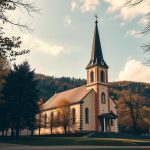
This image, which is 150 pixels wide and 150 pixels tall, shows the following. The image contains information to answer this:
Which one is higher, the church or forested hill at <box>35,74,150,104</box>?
forested hill at <box>35,74,150,104</box>

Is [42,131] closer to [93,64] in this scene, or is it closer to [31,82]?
[93,64]

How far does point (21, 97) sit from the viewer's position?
4528 centimetres

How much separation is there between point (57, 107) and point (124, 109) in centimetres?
→ 2434

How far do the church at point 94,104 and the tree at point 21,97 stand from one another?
18.2 metres

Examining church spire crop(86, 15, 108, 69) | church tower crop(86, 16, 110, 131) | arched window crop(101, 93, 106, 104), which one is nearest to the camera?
church tower crop(86, 16, 110, 131)

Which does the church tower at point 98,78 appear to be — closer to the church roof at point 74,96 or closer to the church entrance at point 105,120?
the church entrance at point 105,120

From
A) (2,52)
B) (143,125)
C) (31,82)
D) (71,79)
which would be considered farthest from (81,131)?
(71,79)

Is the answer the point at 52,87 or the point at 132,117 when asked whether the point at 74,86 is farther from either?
the point at 132,117

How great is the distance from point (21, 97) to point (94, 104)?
22.8 meters

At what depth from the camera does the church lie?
205 ft

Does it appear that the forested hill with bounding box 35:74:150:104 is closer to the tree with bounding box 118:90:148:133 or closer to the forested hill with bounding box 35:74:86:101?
the forested hill with bounding box 35:74:86:101

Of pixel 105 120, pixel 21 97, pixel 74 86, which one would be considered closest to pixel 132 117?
pixel 105 120

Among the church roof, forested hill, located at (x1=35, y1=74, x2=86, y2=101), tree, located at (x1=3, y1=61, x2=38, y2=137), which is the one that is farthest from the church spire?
forested hill, located at (x1=35, y1=74, x2=86, y2=101)

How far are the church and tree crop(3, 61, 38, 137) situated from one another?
18.2 m
